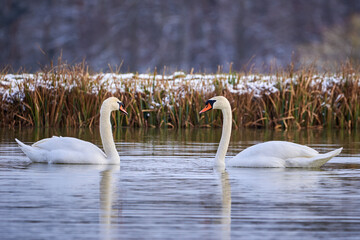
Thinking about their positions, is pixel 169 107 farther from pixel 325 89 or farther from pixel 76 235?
pixel 76 235

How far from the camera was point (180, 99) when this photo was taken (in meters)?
17.3

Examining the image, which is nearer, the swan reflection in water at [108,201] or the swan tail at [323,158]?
the swan reflection in water at [108,201]

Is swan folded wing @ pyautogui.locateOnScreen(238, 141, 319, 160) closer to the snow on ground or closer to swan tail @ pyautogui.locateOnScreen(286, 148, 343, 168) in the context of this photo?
swan tail @ pyautogui.locateOnScreen(286, 148, 343, 168)

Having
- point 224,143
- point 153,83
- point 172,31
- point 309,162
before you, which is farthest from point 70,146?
point 172,31

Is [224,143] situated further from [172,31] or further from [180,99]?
[172,31]

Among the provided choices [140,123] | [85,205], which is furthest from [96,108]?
[85,205]

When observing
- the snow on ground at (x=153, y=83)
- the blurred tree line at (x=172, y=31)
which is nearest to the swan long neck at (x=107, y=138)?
the snow on ground at (x=153, y=83)

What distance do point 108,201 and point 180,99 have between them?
10.7 m

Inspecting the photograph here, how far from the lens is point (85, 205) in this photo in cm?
646

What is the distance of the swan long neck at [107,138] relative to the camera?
962 centimetres

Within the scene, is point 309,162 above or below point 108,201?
above

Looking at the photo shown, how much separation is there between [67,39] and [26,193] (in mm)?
44065

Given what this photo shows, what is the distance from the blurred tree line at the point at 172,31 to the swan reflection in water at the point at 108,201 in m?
38.0

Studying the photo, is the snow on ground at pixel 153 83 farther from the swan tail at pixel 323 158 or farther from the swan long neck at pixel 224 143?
the swan tail at pixel 323 158
